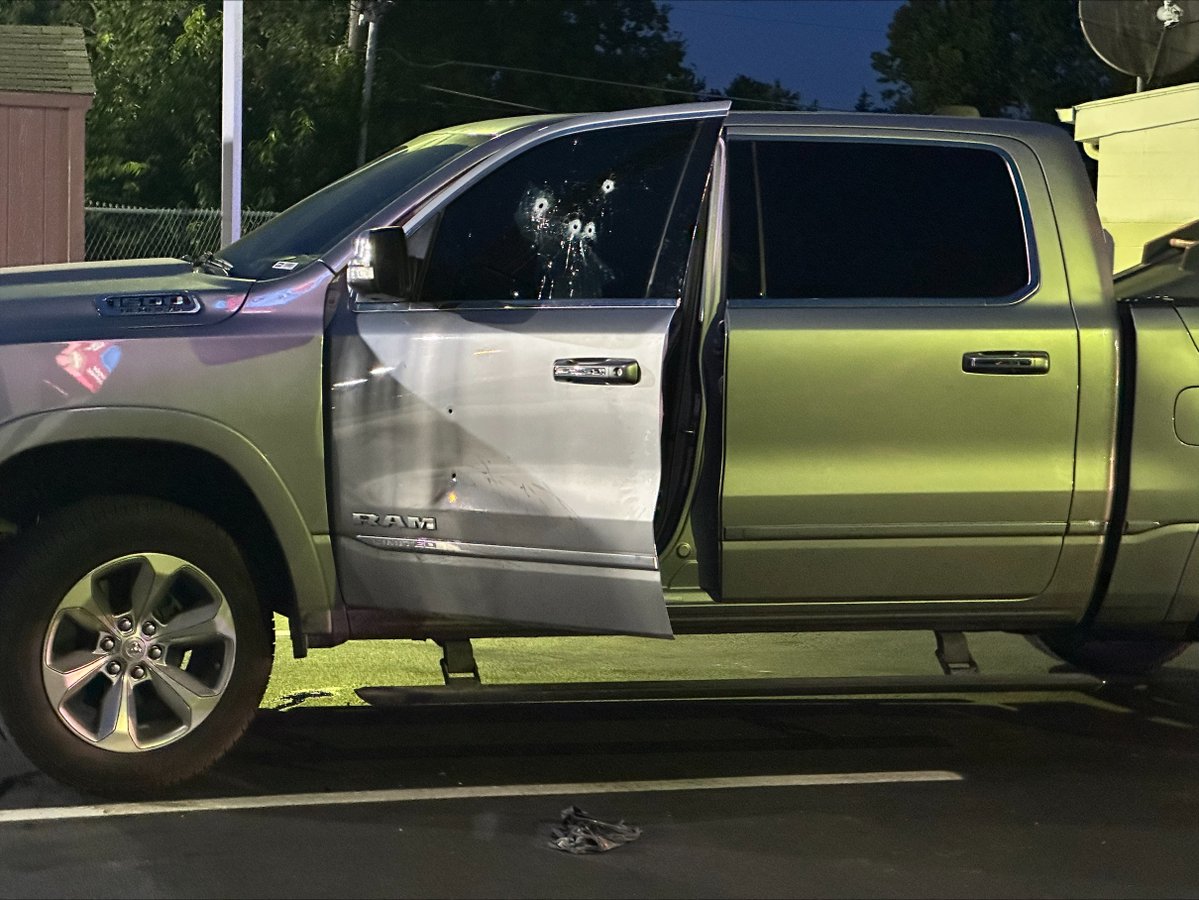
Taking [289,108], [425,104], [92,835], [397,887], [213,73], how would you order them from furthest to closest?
[425,104], [289,108], [213,73], [92,835], [397,887]

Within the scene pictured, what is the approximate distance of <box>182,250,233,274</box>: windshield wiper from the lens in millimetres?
5855

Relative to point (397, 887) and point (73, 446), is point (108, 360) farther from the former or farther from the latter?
point (397, 887)

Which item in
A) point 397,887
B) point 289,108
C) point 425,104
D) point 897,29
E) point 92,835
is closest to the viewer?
point 397,887

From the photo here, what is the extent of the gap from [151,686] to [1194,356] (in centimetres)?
332

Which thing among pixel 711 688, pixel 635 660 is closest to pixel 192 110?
pixel 635 660

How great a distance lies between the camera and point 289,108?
39.9 meters

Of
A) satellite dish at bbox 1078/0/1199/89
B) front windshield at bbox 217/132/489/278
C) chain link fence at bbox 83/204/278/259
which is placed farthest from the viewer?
chain link fence at bbox 83/204/278/259

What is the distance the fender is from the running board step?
0.34m

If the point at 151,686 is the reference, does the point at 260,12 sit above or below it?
above

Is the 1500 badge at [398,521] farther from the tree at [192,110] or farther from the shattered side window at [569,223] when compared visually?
the tree at [192,110]

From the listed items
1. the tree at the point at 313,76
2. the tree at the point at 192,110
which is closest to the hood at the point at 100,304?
the tree at the point at 313,76

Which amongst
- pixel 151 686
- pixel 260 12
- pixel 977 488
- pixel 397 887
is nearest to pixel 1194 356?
pixel 977 488

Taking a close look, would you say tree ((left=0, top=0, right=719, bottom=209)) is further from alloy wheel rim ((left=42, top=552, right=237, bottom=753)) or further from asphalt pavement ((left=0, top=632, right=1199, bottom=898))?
alloy wheel rim ((left=42, top=552, right=237, bottom=753))

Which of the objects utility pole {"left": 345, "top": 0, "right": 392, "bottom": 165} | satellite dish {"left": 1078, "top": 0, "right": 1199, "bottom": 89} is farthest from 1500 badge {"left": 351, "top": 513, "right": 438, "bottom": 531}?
utility pole {"left": 345, "top": 0, "right": 392, "bottom": 165}
